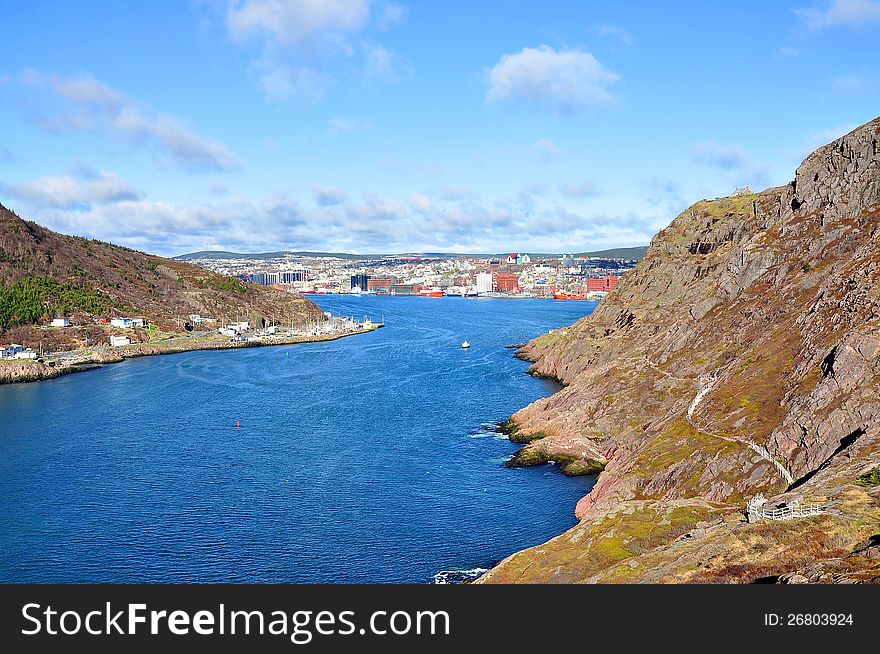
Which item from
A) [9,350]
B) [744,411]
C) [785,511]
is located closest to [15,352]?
[9,350]

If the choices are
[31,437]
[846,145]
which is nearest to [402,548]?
[31,437]

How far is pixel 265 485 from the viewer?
83.0 metres

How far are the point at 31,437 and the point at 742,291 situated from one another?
9747 centimetres

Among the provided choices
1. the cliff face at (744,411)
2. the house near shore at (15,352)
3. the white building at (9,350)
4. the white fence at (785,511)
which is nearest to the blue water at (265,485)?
the cliff face at (744,411)

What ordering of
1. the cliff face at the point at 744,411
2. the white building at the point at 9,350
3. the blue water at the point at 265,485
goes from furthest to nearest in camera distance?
the white building at the point at 9,350 < the blue water at the point at 265,485 < the cliff face at the point at 744,411

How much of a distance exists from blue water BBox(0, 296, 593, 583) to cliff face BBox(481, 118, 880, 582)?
8062mm

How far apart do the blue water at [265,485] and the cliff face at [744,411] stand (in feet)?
26.5

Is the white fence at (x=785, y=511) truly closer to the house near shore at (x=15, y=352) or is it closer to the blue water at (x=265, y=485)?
the blue water at (x=265, y=485)

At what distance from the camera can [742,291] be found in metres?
103

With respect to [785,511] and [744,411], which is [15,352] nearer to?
[744,411]

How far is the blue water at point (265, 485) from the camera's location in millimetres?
62031

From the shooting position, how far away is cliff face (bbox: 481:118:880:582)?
47.2 metres

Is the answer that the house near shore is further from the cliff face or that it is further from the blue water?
the cliff face

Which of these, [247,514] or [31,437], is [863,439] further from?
[31,437]
